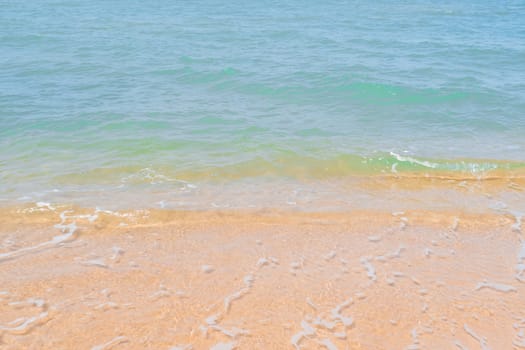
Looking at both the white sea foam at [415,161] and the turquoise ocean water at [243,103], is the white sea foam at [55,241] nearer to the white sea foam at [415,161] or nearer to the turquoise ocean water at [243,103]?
the turquoise ocean water at [243,103]

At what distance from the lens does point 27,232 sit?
6.86 meters

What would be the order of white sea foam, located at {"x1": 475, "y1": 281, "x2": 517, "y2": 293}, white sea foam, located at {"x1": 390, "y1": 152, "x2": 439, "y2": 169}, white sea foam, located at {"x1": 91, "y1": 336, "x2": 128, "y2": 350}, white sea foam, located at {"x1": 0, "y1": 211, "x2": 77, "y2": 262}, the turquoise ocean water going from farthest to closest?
white sea foam, located at {"x1": 390, "y1": 152, "x2": 439, "y2": 169}
the turquoise ocean water
white sea foam, located at {"x1": 0, "y1": 211, "x2": 77, "y2": 262}
white sea foam, located at {"x1": 475, "y1": 281, "x2": 517, "y2": 293}
white sea foam, located at {"x1": 91, "y1": 336, "x2": 128, "y2": 350}

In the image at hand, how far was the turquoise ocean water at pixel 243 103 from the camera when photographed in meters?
9.17

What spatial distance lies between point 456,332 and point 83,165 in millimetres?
7106

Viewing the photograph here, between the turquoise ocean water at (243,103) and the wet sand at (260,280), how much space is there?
52.2 inches

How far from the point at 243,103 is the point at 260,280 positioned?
778cm

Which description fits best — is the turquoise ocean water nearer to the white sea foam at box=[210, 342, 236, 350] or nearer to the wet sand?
the wet sand

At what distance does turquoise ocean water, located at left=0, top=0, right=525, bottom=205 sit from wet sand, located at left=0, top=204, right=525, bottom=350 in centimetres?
133

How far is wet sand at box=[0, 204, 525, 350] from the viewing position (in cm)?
490

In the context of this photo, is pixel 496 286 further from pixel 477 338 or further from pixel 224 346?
pixel 224 346

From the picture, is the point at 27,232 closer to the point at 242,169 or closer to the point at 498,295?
the point at 242,169

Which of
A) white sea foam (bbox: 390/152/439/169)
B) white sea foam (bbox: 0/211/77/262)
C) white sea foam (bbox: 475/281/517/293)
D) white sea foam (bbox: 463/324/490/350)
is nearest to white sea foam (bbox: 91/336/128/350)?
white sea foam (bbox: 0/211/77/262)

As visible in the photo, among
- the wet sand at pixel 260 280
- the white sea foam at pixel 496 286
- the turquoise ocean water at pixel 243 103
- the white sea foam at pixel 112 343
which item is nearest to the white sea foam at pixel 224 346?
the wet sand at pixel 260 280

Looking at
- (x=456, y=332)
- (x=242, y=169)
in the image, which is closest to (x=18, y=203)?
(x=242, y=169)
